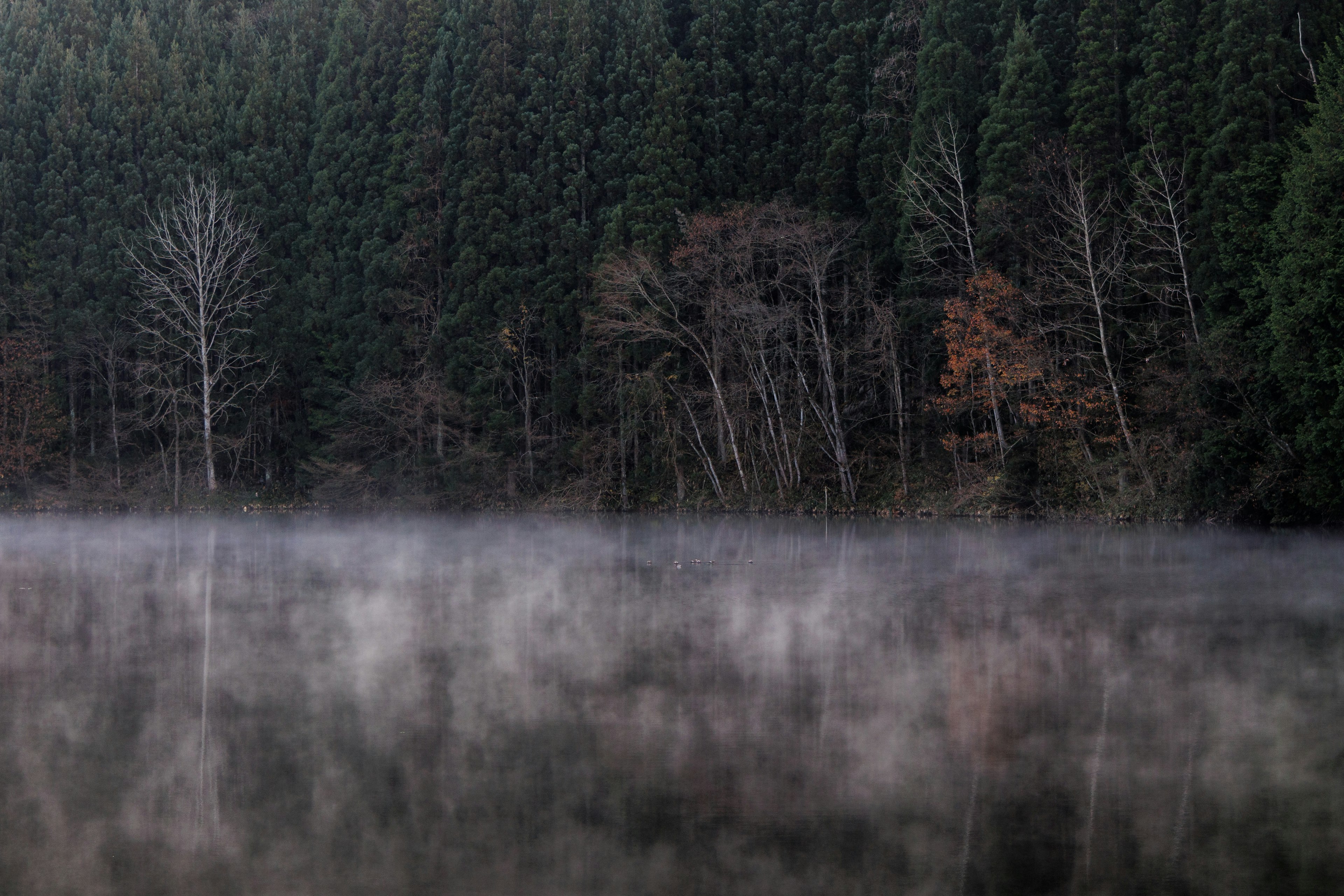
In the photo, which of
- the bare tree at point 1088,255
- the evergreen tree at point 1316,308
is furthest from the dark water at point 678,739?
the bare tree at point 1088,255

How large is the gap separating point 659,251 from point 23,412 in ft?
67.8

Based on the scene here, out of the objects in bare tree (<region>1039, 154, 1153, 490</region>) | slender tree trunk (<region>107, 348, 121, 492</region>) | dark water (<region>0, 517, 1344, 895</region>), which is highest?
bare tree (<region>1039, 154, 1153, 490</region>)

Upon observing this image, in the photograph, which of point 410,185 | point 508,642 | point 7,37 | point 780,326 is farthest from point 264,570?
point 7,37

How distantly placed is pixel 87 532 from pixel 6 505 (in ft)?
45.7

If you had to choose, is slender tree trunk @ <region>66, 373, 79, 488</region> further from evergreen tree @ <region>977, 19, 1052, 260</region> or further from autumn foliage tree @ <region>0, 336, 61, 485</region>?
evergreen tree @ <region>977, 19, 1052, 260</region>

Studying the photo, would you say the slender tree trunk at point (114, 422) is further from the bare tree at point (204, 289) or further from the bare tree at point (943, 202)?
the bare tree at point (943, 202)

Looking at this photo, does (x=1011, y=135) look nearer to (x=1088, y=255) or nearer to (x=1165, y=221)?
(x=1165, y=221)

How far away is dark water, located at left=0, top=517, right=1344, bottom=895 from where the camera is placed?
504 centimetres

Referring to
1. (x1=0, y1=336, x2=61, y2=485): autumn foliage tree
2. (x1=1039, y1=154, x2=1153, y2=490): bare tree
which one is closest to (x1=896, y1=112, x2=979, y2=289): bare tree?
(x1=1039, y1=154, x2=1153, y2=490): bare tree

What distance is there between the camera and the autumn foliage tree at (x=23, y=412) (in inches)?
1585

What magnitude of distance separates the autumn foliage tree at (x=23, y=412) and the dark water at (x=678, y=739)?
2841cm

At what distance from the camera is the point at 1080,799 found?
584cm

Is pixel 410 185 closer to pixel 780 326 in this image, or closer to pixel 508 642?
pixel 780 326

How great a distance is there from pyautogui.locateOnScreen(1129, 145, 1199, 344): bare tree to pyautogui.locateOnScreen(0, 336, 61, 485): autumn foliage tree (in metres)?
32.4
